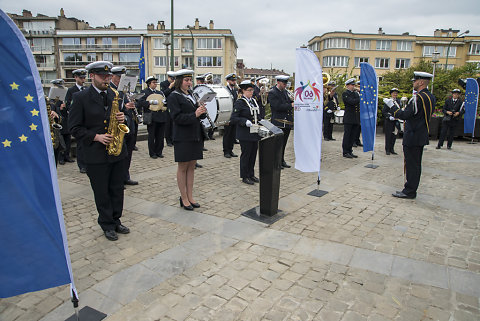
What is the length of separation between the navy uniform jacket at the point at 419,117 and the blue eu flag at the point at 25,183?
6.05 metres

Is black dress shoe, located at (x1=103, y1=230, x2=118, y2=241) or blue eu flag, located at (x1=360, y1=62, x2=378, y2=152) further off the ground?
blue eu flag, located at (x1=360, y1=62, x2=378, y2=152)

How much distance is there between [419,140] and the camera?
20.4ft

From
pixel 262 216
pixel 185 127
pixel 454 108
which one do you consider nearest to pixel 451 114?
pixel 454 108

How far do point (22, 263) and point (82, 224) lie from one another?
2.55 metres

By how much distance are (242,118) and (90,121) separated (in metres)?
3.22

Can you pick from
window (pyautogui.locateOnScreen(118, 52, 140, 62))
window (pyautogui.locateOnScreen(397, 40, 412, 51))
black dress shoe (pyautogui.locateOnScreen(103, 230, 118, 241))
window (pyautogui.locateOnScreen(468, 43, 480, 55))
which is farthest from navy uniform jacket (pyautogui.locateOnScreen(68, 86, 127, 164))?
window (pyautogui.locateOnScreen(468, 43, 480, 55))

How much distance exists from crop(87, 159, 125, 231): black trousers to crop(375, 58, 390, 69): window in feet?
220

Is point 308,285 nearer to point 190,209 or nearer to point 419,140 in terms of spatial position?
point 190,209

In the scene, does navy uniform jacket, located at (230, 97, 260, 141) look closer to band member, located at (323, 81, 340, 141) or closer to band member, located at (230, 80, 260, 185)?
band member, located at (230, 80, 260, 185)

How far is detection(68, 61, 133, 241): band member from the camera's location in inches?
155

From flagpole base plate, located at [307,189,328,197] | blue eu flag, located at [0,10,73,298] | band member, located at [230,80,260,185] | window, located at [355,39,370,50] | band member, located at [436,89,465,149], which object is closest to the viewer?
blue eu flag, located at [0,10,73,298]

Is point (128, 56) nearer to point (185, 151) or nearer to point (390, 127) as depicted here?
point (390, 127)

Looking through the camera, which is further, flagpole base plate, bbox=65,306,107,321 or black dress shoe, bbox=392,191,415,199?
black dress shoe, bbox=392,191,415,199

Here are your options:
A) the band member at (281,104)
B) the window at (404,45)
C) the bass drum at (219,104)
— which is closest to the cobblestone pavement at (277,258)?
the band member at (281,104)
